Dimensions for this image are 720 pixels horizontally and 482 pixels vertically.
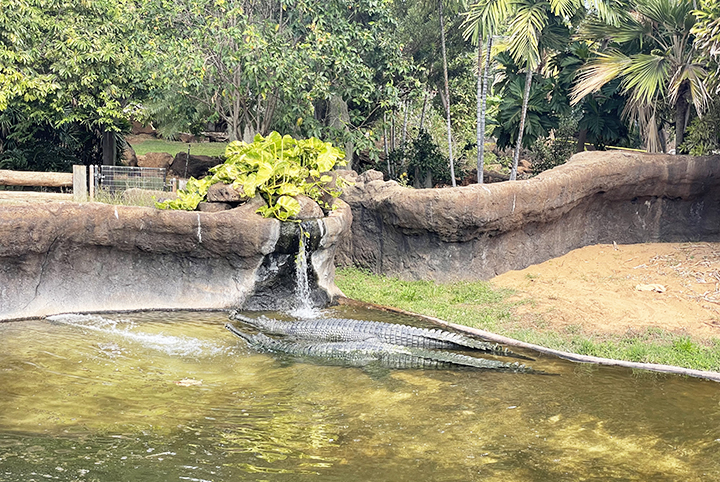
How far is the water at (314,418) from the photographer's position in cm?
421

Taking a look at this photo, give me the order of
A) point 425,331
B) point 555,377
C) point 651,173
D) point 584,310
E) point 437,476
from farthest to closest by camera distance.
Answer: point 651,173 → point 584,310 → point 425,331 → point 555,377 → point 437,476

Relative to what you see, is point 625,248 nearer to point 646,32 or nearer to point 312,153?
point 646,32

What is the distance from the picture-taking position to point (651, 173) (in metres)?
10.9

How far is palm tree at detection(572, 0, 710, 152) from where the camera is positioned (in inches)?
437

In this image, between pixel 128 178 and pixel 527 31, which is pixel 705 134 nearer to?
pixel 527 31

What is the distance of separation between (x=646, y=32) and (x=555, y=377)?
321 inches

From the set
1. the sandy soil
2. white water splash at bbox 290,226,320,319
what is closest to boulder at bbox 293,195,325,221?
white water splash at bbox 290,226,320,319

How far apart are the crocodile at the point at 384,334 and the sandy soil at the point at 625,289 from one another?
3.99 ft

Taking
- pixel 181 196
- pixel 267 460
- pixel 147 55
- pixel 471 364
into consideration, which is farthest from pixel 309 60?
pixel 267 460

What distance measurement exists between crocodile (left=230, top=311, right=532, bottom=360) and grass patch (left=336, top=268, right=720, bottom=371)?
0.73 meters

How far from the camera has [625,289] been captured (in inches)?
360

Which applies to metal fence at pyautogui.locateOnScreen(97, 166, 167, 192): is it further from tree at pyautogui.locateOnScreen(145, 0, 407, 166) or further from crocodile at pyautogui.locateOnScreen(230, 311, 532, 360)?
crocodile at pyautogui.locateOnScreen(230, 311, 532, 360)

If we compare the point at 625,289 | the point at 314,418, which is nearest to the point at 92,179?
the point at 314,418

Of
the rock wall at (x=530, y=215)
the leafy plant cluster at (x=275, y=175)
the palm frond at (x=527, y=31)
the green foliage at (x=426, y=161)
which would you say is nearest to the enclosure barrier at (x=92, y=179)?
the leafy plant cluster at (x=275, y=175)
